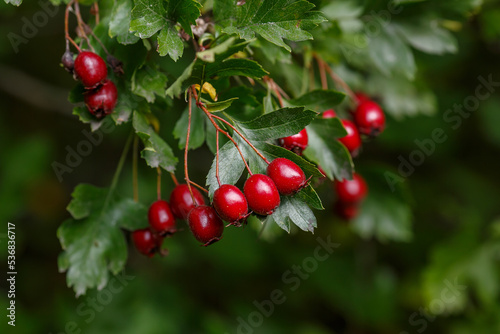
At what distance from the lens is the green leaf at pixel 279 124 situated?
98cm

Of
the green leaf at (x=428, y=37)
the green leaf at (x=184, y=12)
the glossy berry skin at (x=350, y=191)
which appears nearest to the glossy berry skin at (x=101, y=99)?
the green leaf at (x=184, y=12)

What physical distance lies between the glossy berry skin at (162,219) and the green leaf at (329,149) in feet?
1.31

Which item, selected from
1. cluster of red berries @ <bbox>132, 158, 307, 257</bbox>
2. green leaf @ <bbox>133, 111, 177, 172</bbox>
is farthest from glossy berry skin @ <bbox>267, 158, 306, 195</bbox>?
green leaf @ <bbox>133, 111, 177, 172</bbox>

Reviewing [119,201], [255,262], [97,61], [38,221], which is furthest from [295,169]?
[38,221]

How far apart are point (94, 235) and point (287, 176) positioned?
712mm

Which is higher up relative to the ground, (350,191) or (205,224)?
(205,224)

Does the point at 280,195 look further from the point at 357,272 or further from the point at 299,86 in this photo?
the point at 357,272

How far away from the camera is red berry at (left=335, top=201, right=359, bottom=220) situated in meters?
1.80

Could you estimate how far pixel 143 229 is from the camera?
1.29 meters

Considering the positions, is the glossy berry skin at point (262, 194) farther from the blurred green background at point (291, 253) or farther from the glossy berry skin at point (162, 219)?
the blurred green background at point (291, 253)

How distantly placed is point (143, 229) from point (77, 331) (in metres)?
1.32

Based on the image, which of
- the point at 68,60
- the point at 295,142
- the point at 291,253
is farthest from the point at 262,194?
the point at 291,253

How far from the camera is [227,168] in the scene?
0.99 m

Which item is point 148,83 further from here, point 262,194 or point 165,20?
point 262,194
